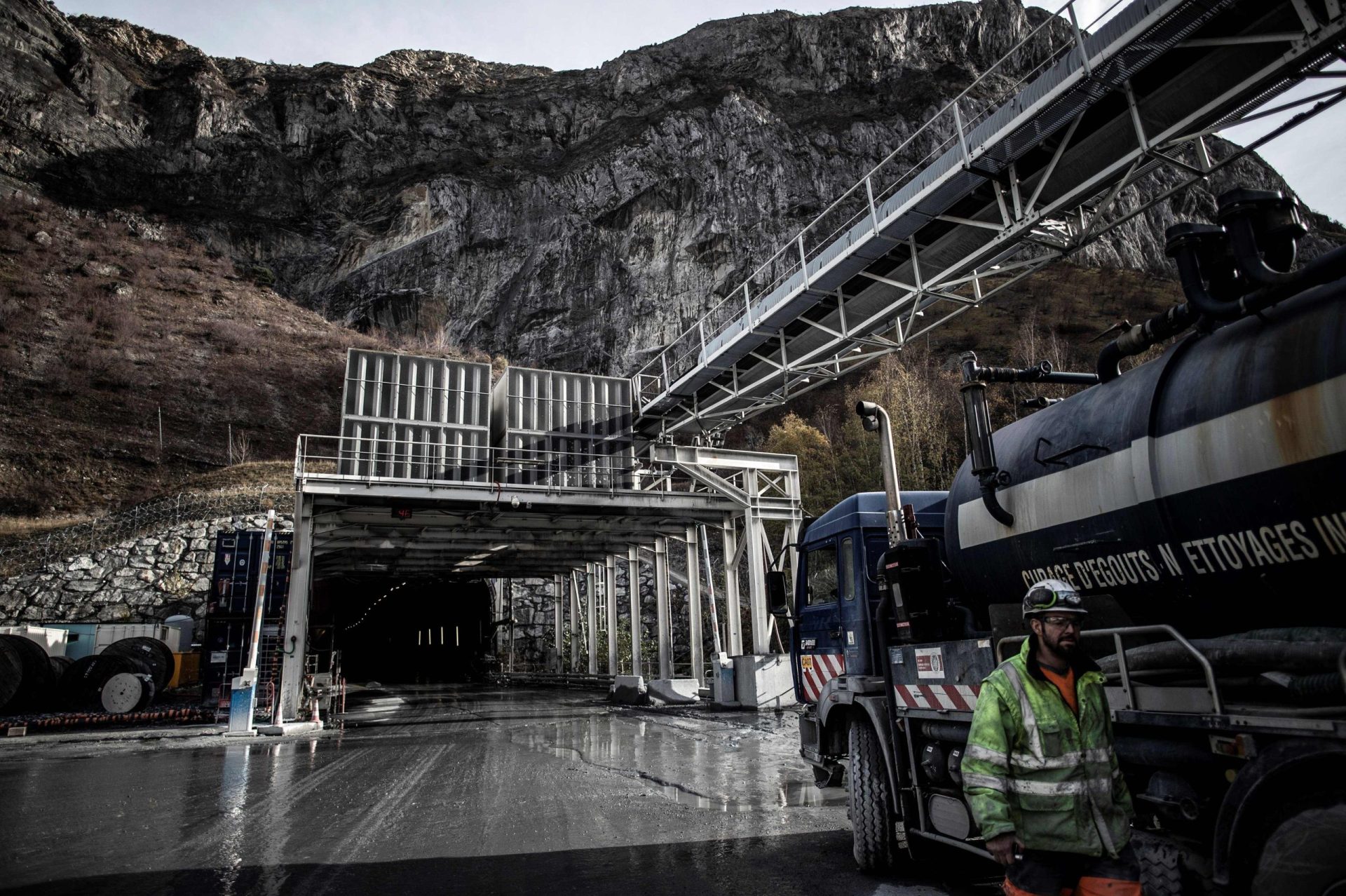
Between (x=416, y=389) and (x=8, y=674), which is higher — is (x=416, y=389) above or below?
above

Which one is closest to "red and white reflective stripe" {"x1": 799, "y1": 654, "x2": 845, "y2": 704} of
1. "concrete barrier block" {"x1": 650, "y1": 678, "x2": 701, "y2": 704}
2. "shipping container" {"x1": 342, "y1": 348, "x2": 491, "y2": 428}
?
"concrete barrier block" {"x1": 650, "y1": 678, "x2": 701, "y2": 704}

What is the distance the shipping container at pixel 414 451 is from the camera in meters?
20.8

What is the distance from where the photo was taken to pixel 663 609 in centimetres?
2478

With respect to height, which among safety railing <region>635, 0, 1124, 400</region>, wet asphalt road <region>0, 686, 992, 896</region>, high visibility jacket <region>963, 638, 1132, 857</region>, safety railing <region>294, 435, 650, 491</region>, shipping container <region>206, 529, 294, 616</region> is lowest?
wet asphalt road <region>0, 686, 992, 896</region>

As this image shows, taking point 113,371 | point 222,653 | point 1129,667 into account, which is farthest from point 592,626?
point 113,371

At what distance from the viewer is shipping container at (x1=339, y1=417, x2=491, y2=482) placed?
68.2 feet

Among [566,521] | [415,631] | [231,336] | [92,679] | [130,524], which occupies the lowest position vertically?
[92,679]

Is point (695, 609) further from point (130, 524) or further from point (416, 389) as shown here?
point (130, 524)

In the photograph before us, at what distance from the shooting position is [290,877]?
17.7 feet

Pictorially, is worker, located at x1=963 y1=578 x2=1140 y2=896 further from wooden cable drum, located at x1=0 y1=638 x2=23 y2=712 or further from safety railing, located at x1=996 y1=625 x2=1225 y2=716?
wooden cable drum, located at x1=0 y1=638 x2=23 y2=712

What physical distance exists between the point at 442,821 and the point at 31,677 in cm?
1964

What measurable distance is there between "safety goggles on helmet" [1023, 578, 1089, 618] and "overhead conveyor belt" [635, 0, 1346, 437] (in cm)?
814

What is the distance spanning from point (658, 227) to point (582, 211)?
8040 mm

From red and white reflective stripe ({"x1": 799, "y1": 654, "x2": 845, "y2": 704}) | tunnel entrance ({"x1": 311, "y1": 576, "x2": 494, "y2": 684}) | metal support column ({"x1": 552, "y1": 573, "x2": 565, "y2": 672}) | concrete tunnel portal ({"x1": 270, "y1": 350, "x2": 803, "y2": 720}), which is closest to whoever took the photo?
red and white reflective stripe ({"x1": 799, "y1": 654, "x2": 845, "y2": 704})
